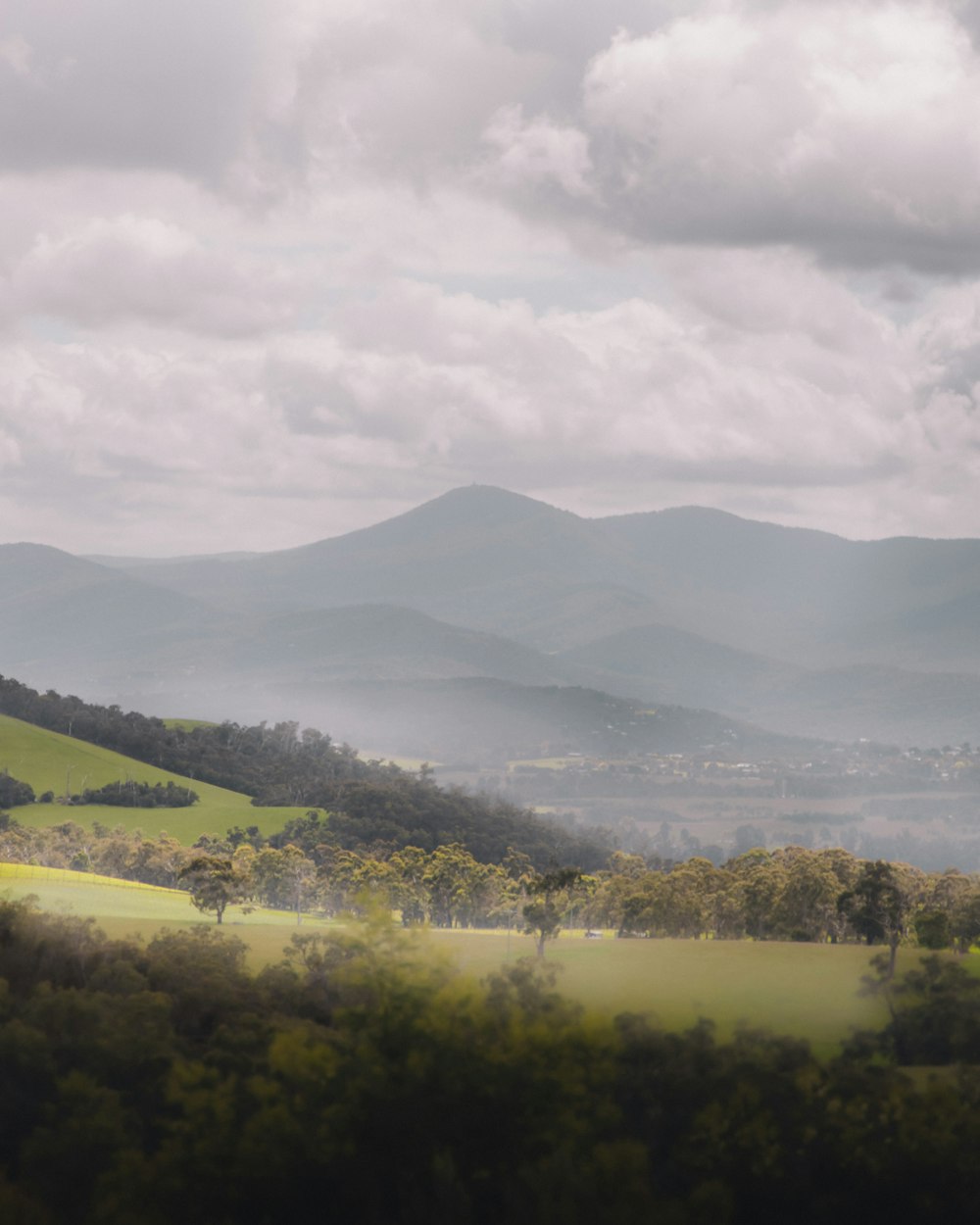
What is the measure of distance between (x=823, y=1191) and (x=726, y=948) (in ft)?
99.8

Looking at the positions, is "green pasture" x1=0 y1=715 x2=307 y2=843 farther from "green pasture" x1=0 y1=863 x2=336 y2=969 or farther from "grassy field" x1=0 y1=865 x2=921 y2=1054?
"grassy field" x1=0 y1=865 x2=921 y2=1054

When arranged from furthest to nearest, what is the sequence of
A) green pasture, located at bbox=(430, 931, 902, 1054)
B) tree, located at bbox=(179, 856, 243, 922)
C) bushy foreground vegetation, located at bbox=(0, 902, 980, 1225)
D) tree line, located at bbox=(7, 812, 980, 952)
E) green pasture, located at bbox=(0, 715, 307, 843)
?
green pasture, located at bbox=(0, 715, 307, 843) → tree, located at bbox=(179, 856, 243, 922) → tree line, located at bbox=(7, 812, 980, 952) → green pasture, located at bbox=(430, 931, 902, 1054) → bushy foreground vegetation, located at bbox=(0, 902, 980, 1225)

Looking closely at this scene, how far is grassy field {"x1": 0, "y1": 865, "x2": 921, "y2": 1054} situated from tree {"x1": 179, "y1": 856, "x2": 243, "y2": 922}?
3.38 meters

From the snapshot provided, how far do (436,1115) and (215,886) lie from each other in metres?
50.2

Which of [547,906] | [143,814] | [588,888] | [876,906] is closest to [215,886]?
[547,906]

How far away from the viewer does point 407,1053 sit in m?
42.8

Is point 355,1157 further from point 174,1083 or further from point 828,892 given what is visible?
point 828,892

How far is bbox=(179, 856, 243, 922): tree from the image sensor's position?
8744 centimetres

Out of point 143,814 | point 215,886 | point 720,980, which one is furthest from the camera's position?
point 143,814

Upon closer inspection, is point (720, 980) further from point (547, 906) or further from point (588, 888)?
point (588, 888)

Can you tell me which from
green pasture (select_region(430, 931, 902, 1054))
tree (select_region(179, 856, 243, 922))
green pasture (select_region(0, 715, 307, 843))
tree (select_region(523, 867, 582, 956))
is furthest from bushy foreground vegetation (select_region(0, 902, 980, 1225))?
green pasture (select_region(0, 715, 307, 843))

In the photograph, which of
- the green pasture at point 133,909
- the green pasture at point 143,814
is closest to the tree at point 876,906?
the green pasture at point 133,909

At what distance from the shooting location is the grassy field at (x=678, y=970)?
5238 cm

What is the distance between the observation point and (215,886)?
291ft
